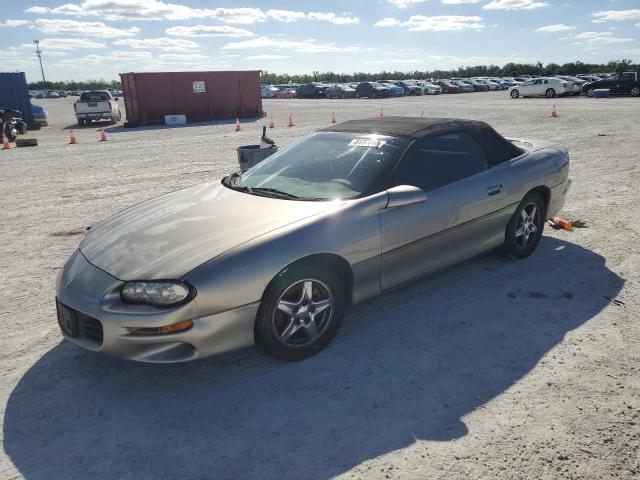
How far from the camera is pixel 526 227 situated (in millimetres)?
4941

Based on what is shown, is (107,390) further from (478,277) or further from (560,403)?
(478,277)

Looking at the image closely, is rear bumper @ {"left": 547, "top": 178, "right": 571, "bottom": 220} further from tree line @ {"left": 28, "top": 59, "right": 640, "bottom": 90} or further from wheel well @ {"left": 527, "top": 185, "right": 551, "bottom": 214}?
tree line @ {"left": 28, "top": 59, "right": 640, "bottom": 90}

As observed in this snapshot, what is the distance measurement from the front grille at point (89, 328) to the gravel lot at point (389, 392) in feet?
1.20

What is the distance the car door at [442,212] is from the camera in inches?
147

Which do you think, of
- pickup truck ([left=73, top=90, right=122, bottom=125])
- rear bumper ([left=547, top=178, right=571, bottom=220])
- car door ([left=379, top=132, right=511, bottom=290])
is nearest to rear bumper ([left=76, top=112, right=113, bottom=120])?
pickup truck ([left=73, top=90, right=122, bottom=125])

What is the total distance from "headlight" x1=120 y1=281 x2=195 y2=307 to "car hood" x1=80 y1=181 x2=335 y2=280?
47 millimetres

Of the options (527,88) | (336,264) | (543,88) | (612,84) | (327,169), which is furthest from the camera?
(527,88)

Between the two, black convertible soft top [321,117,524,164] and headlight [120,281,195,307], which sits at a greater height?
black convertible soft top [321,117,524,164]

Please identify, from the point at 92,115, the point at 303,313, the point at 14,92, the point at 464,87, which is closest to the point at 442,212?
the point at 303,313

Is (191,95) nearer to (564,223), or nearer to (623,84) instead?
(564,223)

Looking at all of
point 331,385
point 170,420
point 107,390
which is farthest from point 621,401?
point 107,390

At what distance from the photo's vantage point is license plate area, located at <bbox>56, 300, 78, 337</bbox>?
10.1 ft

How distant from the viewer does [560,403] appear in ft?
9.57

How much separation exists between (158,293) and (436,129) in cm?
273
